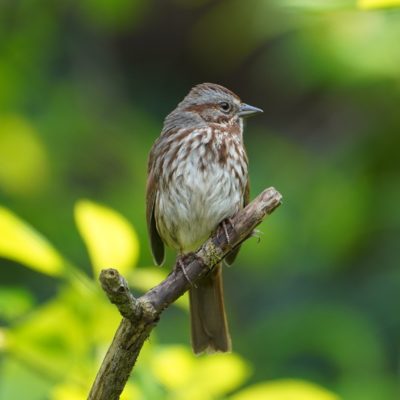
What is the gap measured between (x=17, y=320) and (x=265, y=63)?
433cm

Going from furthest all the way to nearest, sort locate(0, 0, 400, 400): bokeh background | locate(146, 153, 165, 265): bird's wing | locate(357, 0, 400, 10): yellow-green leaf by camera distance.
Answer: locate(0, 0, 400, 400): bokeh background, locate(146, 153, 165, 265): bird's wing, locate(357, 0, 400, 10): yellow-green leaf

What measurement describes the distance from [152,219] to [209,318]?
469 mm

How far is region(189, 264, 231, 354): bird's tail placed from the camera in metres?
3.59

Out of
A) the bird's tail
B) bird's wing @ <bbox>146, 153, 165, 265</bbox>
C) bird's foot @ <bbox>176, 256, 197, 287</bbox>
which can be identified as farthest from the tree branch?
bird's wing @ <bbox>146, 153, 165, 265</bbox>

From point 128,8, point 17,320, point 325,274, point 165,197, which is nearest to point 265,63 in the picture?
point 128,8

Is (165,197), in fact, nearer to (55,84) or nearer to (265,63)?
(55,84)

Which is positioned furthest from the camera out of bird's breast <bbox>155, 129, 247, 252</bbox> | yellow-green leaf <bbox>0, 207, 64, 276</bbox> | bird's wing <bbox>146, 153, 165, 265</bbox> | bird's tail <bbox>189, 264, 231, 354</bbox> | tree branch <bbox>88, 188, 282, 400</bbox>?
bird's wing <bbox>146, 153, 165, 265</bbox>

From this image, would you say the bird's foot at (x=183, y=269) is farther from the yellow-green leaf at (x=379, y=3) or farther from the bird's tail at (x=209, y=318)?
the yellow-green leaf at (x=379, y=3)

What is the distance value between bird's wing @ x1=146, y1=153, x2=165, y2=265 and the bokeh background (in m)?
0.29

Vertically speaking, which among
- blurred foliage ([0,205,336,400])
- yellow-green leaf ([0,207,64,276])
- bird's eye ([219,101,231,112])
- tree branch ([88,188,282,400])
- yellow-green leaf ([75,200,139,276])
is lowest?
tree branch ([88,188,282,400])

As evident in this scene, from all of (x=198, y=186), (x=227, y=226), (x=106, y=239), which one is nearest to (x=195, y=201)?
(x=198, y=186)

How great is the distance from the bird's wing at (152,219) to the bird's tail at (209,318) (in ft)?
0.78

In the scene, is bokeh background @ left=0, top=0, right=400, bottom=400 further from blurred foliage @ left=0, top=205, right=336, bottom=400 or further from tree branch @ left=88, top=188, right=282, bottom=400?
tree branch @ left=88, top=188, right=282, bottom=400

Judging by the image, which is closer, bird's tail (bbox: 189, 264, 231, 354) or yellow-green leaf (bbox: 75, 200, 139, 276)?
yellow-green leaf (bbox: 75, 200, 139, 276)
